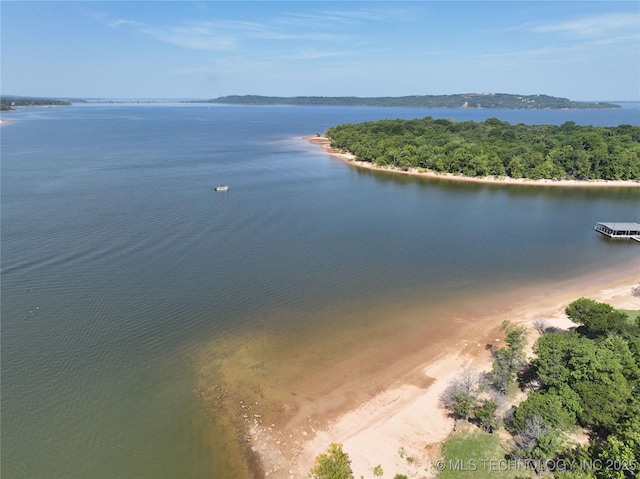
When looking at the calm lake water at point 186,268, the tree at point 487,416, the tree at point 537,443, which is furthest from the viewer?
the calm lake water at point 186,268

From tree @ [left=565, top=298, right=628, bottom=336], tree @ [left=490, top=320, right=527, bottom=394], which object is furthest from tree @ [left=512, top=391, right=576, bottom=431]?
tree @ [left=565, top=298, right=628, bottom=336]

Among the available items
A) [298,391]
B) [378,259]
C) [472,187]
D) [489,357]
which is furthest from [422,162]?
[298,391]

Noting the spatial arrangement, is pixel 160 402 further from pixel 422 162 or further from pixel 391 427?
→ pixel 422 162

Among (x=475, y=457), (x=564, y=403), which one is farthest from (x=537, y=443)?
(x=564, y=403)

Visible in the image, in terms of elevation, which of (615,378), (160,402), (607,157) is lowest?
(160,402)

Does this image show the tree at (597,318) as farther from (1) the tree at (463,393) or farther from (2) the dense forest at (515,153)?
(2) the dense forest at (515,153)

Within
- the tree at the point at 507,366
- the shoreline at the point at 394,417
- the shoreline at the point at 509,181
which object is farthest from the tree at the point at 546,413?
the shoreline at the point at 509,181

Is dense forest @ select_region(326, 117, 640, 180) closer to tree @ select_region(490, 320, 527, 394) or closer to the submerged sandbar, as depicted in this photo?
the submerged sandbar
